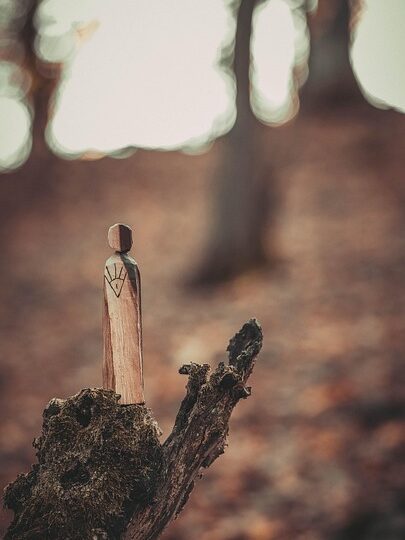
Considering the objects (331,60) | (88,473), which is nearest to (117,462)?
(88,473)

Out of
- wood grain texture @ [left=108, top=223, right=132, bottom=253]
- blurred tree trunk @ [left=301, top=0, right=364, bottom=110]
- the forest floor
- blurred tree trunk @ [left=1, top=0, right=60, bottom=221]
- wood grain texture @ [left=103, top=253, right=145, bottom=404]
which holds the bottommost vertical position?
wood grain texture @ [left=103, top=253, right=145, bottom=404]

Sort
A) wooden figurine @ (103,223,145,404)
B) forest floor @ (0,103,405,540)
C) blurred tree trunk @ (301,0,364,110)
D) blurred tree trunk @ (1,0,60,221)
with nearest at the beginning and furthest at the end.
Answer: wooden figurine @ (103,223,145,404)
forest floor @ (0,103,405,540)
blurred tree trunk @ (301,0,364,110)
blurred tree trunk @ (1,0,60,221)

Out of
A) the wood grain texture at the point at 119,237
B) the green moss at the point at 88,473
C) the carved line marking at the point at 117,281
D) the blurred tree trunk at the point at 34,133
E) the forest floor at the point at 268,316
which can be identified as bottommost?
the green moss at the point at 88,473

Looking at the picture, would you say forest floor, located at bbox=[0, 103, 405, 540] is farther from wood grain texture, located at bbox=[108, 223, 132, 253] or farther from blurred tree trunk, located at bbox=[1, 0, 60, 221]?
wood grain texture, located at bbox=[108, 223, 132, 253]

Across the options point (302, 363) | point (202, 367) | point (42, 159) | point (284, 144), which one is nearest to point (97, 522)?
point (202, 367)

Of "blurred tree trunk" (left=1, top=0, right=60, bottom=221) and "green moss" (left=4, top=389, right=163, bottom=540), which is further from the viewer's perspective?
"blurred tree trunk" (left=1, top=0, right=60, bottom=221)

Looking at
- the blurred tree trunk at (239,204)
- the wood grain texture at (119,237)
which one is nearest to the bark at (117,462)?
the wood grain texture at (119,237)

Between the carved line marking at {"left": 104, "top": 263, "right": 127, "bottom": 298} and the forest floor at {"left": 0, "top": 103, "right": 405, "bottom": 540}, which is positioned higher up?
Result: the forest floor at {"left": 0, "top": 103, "right": 405, "bottom": 540}

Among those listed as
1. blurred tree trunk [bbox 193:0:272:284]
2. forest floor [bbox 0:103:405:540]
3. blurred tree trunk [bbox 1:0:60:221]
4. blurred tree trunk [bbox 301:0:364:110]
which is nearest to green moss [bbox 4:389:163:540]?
forest floor [bbox 0:103:405:540]

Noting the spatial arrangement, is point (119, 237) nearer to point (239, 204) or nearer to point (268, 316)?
point (268, 316)

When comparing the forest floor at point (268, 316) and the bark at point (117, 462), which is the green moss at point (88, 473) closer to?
the bark at point (117, 462)
